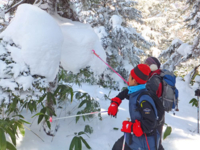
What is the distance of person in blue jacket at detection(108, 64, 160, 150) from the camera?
2.08 meters

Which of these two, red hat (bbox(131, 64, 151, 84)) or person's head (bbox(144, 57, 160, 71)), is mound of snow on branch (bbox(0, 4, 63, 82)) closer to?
red hat (bbox(131, 64, 151, 84))

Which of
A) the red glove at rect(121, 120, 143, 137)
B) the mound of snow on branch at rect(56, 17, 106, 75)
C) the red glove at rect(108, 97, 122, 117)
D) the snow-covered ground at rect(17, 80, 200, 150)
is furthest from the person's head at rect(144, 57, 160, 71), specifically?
the snow-covered ground at rect(17, 80, 200, 150)

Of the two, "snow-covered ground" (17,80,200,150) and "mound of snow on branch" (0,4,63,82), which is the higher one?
"mound of snow on branch" (0,4,63,82)

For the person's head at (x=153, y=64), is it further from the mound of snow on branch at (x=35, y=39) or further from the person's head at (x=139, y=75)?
the mound of snow on branch at (x=35, y=39)

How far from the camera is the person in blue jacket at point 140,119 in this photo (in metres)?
2.08

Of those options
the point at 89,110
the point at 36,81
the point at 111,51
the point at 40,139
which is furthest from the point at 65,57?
the point at 111,51

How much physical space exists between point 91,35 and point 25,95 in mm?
1541

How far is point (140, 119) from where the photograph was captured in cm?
223

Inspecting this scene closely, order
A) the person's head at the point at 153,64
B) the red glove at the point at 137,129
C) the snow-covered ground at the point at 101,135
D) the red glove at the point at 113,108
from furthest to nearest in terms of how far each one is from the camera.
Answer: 1. the person's head at the point at 153,64
2. the snow-covered ground at the point at 101,135
3. the red glove at the point at 113,108
4. the red glove at the point at 137,129

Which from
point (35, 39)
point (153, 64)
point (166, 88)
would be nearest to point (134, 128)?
point (166, 88)

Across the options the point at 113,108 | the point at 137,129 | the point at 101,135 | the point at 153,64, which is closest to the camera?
the point at 137,129

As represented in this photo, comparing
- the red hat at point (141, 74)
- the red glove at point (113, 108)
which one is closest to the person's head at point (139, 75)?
the red hat at point (141, 74)

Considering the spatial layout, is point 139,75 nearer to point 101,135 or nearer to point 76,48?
point 76,48

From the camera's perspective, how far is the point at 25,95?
2287 mm
